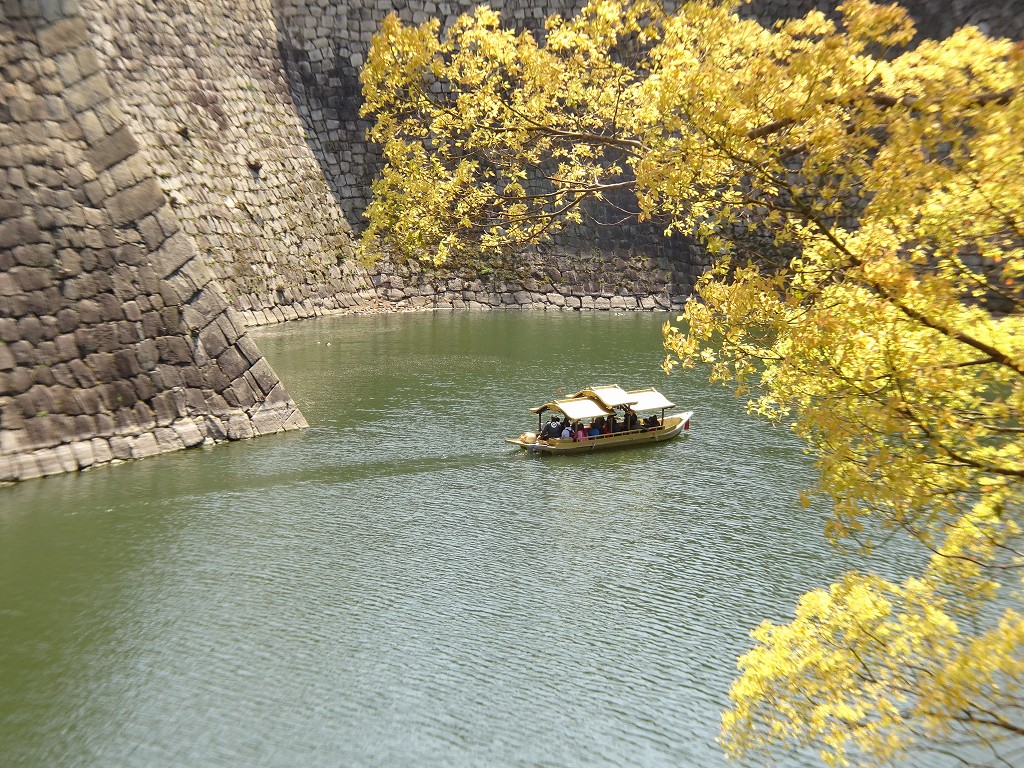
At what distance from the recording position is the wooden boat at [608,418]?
64.6ft

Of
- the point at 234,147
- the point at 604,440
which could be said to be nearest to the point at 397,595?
the point at 604,440

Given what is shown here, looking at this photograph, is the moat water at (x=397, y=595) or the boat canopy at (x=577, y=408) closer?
the moat water at (x=397, y=595)

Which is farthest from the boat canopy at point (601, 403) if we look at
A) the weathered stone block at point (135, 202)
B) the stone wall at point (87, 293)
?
the weathered stone block at point (135, 202)

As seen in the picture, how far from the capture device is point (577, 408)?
2005 centimetres

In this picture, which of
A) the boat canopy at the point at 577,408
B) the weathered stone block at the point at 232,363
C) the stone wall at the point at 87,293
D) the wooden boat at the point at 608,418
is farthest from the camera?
the boat canopy at the point at 577,408

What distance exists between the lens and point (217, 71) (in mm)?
34625

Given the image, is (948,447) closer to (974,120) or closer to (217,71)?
(974,120)

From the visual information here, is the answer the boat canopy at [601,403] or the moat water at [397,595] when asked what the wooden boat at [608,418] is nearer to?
the boat canopy at [601,403]

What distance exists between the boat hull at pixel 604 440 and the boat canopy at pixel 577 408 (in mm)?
540

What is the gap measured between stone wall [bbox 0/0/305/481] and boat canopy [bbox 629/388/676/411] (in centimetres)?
819

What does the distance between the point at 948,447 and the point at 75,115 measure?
17017 mm

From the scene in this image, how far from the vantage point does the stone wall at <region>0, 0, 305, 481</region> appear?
16438 mm

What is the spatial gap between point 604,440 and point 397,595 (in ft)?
28.1

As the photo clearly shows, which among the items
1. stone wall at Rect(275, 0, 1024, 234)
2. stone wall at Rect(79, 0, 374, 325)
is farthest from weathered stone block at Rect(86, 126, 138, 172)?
stone wall at Rect(275, 0, 1024, 234)
